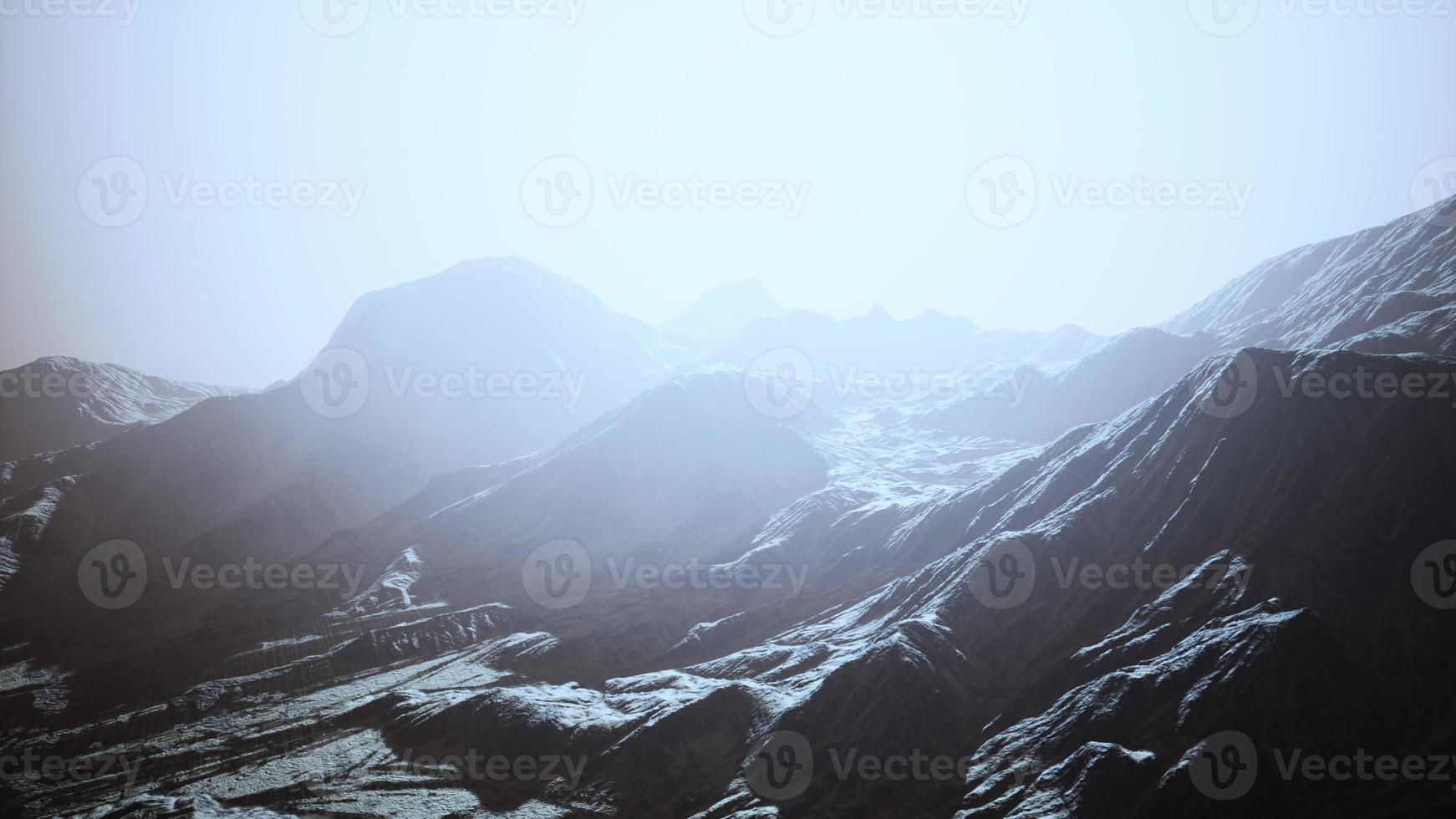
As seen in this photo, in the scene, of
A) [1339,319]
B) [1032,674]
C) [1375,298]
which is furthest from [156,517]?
[1375,298]

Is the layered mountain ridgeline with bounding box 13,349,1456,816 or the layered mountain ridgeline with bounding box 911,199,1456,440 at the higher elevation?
the layered mountain ridgeline with bounding box 911,199,1456,440

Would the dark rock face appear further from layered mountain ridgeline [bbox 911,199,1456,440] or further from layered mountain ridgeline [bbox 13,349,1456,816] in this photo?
layered mountain ridgeline [bbox 911,199,1456,440]

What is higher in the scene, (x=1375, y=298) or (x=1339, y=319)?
(x=1375, y=298)

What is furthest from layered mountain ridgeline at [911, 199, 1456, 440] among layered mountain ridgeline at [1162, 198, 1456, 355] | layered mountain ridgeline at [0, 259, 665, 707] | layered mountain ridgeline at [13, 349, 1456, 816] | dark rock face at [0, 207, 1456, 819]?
layered mountain ridgeline at [0, 259, 665, 707]

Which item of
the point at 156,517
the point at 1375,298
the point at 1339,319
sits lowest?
the point at 1339,319

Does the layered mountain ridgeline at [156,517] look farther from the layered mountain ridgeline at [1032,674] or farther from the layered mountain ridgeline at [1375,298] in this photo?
the layered mountain ridgeline at [1375,298]

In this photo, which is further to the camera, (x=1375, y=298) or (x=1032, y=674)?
(x=1375, y=298)

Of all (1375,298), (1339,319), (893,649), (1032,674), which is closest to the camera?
(1032,674)

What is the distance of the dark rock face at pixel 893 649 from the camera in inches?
2329

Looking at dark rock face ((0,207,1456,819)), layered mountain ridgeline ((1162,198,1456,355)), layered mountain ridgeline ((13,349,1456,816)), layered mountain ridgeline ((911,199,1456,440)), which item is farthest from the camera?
layered mountain ridgeline ((911,199,1456,440))

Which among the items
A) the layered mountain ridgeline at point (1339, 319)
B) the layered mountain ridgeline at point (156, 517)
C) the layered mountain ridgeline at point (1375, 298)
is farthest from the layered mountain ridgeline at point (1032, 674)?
the layered mountain ridgeline at point (1339, 319)

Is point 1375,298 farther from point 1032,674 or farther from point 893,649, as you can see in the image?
point 893,649

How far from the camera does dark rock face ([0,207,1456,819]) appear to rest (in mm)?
59156

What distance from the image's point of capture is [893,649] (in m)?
77.6
